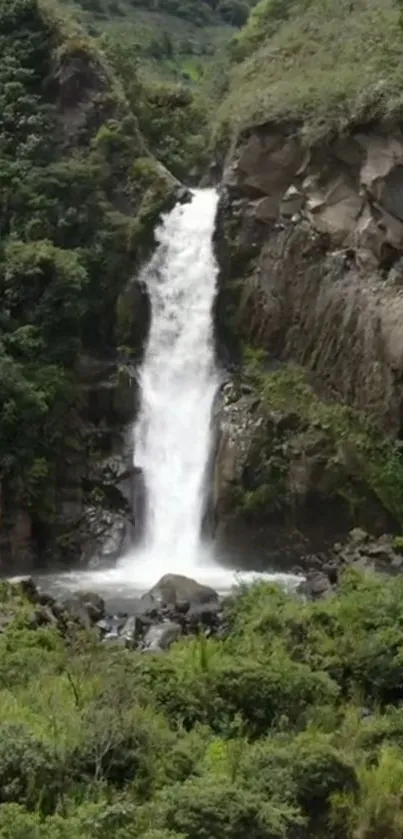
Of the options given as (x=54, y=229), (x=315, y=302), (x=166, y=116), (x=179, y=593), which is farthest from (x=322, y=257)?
(x=179, y=593)

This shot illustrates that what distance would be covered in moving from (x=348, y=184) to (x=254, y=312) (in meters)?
5.09

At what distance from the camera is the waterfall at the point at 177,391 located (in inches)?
1292

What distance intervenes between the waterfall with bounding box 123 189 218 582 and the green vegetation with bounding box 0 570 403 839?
12.2 metres

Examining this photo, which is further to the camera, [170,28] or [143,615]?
[170,28]

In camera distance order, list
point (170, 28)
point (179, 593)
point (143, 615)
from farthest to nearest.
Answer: point (170, 28) < point (179, 593) < point (143, 615)

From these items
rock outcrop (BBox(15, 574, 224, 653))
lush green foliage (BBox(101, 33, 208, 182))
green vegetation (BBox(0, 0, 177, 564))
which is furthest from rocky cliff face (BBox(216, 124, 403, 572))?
rock outcrop (BBox(15, 574, 224, 653))

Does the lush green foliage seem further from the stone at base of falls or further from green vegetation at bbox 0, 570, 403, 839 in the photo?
green vegetation at bbox 0, 570, 403, 839

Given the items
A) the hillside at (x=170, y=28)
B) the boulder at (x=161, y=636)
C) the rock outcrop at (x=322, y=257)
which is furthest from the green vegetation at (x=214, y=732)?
the hillside at (x=170, y=28)

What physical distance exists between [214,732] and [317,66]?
30.4 m

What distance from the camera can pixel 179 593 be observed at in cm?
2591

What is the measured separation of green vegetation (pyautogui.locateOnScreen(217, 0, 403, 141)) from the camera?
3531cm

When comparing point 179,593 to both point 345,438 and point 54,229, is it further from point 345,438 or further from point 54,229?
point 54,229

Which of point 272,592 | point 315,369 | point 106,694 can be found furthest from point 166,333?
point 106,694

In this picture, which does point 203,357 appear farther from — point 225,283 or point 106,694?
point 106,694
